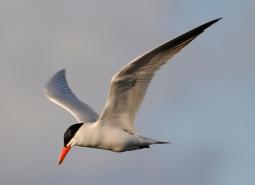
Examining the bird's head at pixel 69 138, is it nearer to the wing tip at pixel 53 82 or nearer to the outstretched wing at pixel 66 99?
the outstretched wing at pixel 66 99

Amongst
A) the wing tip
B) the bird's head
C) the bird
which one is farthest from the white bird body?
the wing tip

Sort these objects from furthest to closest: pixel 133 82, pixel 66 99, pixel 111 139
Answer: pixel 66 99
pixel 111 139
pixel 133 82

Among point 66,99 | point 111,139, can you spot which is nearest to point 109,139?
point 111,139

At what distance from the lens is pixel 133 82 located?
1265cm

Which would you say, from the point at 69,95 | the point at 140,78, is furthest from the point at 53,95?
the point at 140,78

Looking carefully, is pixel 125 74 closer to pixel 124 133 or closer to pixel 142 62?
pixel 142 62

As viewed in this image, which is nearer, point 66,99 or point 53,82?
point 66,99

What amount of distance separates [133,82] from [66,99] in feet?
14.4

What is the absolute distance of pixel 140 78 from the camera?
12.5 metres

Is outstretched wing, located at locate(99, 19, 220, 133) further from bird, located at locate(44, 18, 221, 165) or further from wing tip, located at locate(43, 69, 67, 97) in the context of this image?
wing tip, located at locate(43, 69, 67, 97)

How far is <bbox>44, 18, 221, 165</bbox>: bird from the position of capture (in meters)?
11.9

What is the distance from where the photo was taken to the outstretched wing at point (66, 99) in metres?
15.6

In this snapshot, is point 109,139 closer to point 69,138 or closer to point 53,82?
point 69,138

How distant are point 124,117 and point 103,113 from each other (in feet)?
1.30
